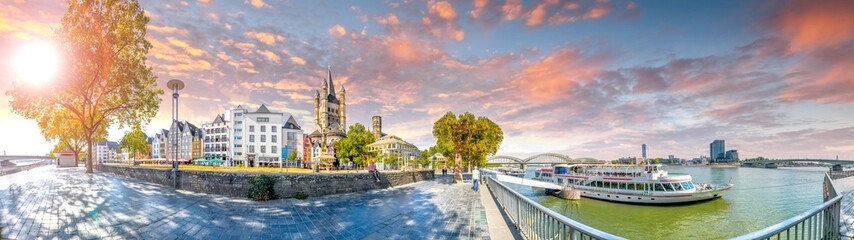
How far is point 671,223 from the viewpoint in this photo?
2384 cm

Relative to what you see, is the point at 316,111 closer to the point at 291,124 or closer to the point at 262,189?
the point at 291,124

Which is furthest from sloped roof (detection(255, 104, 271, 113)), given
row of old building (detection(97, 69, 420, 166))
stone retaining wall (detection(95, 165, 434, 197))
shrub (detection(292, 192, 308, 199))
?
shrub (detection(292, 192, 308, 199))

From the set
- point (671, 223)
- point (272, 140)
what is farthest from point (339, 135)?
point (671, 223)

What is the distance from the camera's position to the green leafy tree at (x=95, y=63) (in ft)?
66.4

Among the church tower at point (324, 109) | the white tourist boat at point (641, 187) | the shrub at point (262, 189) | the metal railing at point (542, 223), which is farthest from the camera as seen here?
the church tower at point (324, 109)

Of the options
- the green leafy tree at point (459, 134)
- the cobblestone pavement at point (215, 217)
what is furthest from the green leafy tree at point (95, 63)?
the green leafy tree at point (459, 134)

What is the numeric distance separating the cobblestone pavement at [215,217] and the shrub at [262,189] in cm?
91

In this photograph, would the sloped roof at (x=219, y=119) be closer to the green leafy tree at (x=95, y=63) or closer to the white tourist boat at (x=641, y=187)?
the green leafy tree at (x=95, y=63)

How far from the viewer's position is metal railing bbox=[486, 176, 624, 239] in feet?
11.2

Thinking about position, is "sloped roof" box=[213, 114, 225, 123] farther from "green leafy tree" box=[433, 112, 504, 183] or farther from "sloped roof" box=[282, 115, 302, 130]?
"green leafy tree" box=[433, 112, 504, 183]

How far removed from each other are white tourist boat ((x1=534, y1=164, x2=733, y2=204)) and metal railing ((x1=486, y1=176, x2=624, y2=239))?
27629mm

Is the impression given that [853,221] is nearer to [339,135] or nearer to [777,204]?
[777,204]

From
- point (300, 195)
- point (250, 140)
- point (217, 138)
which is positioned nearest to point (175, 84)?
point (300, 195)

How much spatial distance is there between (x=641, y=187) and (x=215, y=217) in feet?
111
